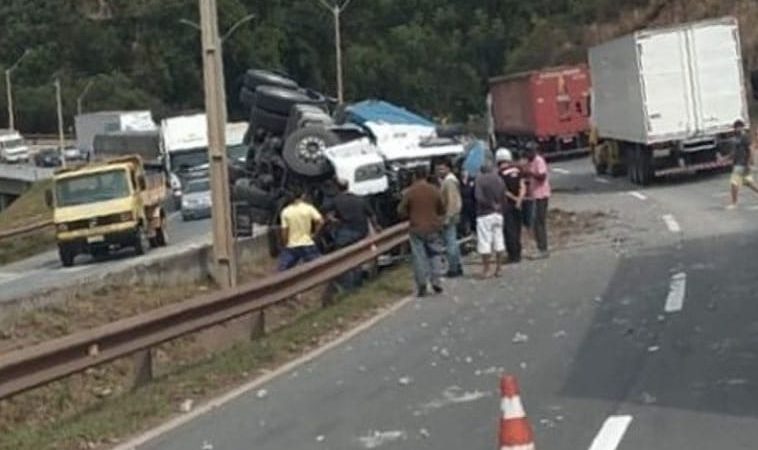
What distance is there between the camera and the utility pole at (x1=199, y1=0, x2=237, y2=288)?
22.6 metres

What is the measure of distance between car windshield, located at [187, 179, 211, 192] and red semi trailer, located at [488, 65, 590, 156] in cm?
1100

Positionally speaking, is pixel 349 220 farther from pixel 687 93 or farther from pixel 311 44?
pixel 311 44

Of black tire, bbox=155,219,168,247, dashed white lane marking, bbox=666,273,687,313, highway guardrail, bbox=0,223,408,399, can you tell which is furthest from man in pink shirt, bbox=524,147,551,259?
black tire, bbox=155,219,168,247

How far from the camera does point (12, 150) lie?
121m

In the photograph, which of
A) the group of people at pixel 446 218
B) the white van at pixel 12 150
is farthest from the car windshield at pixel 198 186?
the white van at pixel 12 150

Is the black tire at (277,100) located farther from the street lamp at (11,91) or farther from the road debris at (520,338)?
the street lamp at (11,91)

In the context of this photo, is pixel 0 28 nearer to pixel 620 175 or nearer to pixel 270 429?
pixel 620 175

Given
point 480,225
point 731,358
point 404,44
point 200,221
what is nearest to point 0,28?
point 404,44

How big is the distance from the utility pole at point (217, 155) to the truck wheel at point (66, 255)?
844 inches

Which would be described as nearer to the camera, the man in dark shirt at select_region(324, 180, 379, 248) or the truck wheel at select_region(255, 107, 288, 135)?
the man in dark shirt at select_region(324, 180, 379, 248)

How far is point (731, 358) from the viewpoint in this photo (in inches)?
552

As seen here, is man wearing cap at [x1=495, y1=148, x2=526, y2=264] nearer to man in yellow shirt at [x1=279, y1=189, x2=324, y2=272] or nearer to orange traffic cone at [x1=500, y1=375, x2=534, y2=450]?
man in yellow shirt at [x1=279, y1=189, x2=324, y2=272]

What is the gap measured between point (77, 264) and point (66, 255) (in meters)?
0.86

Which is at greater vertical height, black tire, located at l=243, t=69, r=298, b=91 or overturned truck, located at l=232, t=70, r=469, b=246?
black tire, located at l=243, t=69, r=298, b=91
